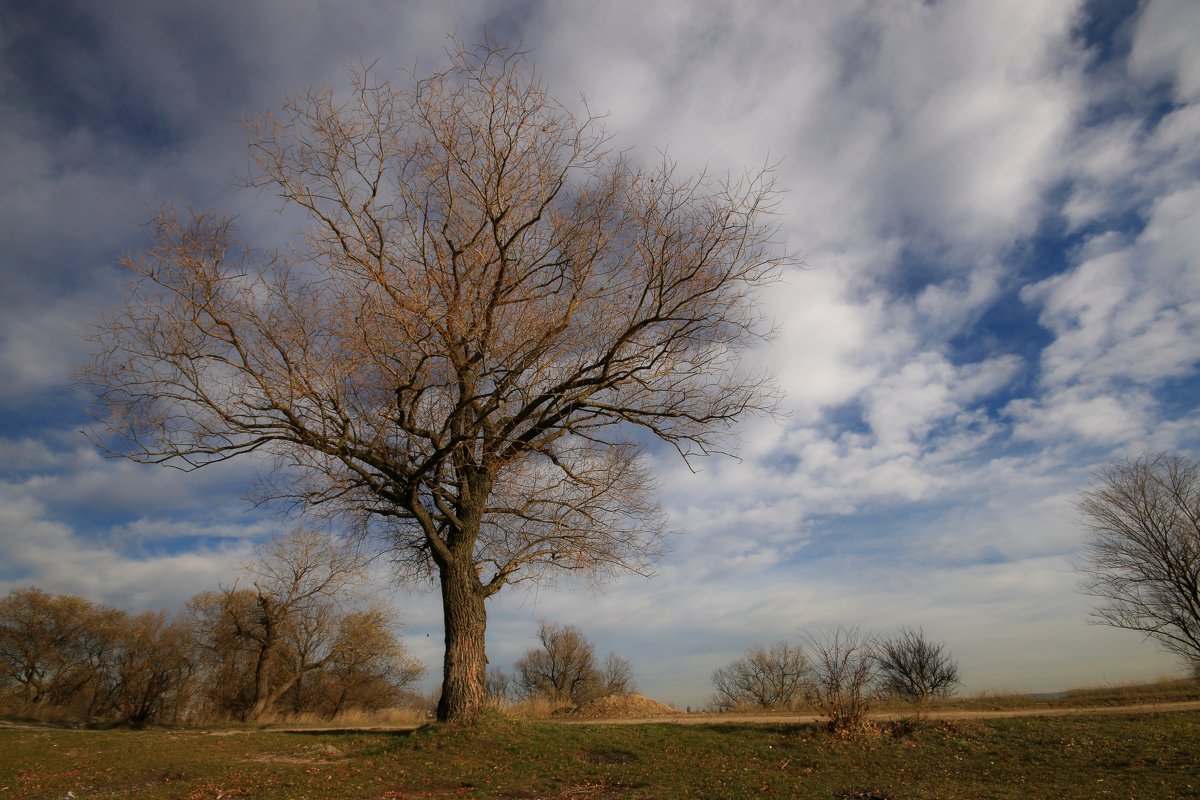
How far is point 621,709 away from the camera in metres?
18.6

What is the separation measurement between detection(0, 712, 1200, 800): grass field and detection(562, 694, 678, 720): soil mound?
6.73m

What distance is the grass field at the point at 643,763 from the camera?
8062 mm

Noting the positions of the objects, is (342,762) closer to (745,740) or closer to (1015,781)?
(745,740)

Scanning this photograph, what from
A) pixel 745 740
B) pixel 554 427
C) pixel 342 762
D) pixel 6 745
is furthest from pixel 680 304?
pixel 6 745

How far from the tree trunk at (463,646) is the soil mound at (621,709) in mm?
7415

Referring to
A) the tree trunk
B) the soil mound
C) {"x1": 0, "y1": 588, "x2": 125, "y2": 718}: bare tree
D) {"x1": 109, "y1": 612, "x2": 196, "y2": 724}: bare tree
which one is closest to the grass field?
the tree trunk

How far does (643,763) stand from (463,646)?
3.80 meters

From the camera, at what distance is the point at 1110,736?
32.2ft

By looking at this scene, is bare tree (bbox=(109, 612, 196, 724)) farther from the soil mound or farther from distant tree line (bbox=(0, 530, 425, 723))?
the soil mound

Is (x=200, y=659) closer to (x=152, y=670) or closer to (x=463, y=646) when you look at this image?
(x=152, y=670)

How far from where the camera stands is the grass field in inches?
317

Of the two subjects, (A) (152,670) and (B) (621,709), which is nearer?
(B) (621,709)

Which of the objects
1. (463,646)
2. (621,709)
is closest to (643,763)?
(463,646)

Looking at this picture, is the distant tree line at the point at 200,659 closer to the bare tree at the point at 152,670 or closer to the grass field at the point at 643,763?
the bare tree at the point at 152,670
